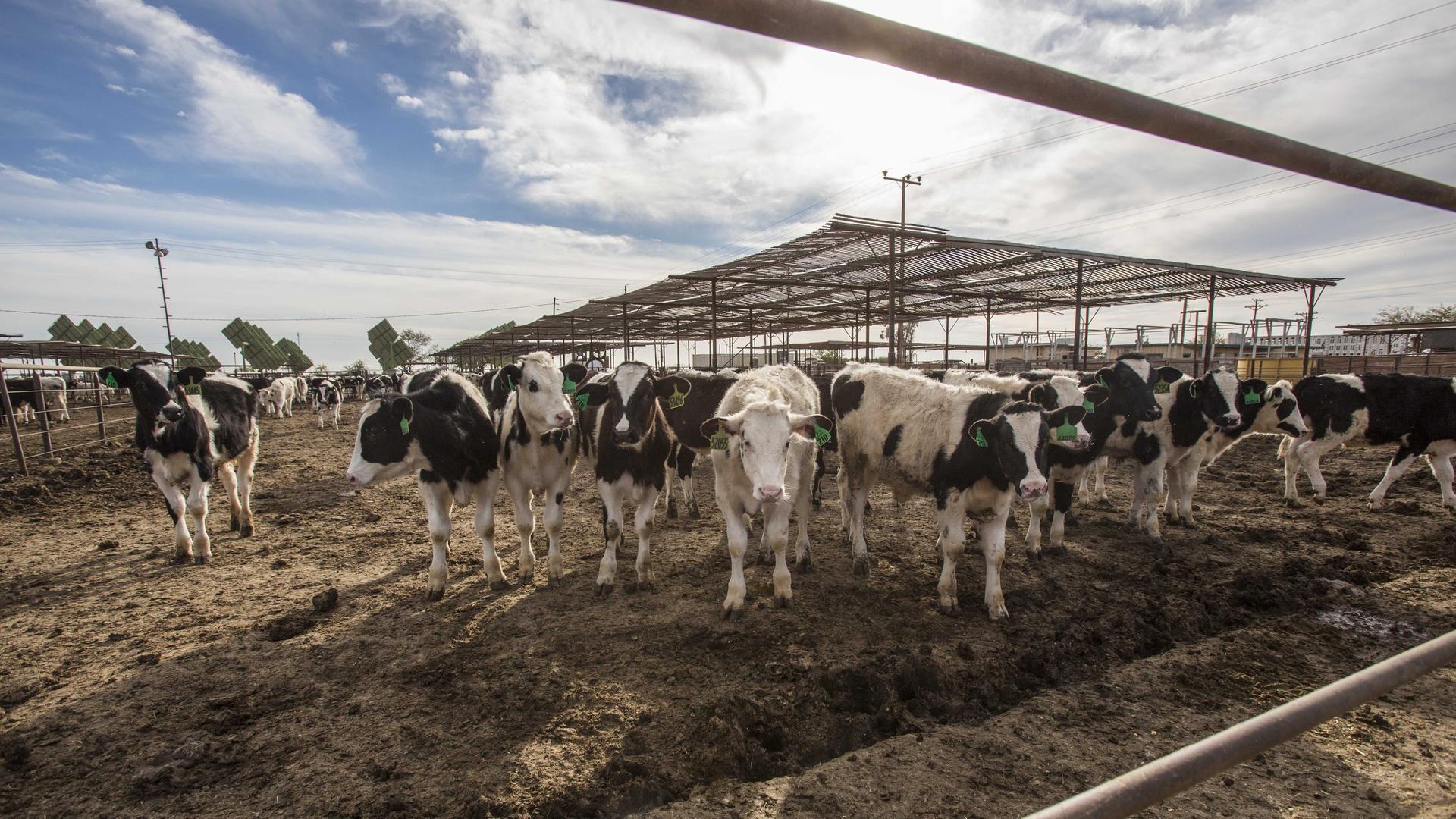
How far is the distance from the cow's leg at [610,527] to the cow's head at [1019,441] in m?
3.10

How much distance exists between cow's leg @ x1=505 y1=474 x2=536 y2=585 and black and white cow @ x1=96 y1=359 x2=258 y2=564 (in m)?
3.34

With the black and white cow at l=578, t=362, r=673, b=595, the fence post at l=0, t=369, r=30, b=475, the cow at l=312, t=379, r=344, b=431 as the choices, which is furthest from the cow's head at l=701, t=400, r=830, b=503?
the cow at l=312, t=379, r=344, b=431

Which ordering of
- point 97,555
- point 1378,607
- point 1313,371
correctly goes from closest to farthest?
point 1378,607
point 97,555
point 1313,371

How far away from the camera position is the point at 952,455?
4957mm

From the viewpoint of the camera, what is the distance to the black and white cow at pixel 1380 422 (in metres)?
8.17

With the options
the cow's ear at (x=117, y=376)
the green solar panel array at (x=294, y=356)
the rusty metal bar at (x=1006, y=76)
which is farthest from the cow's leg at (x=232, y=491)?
the green solar panel array at (x=294, y=356)

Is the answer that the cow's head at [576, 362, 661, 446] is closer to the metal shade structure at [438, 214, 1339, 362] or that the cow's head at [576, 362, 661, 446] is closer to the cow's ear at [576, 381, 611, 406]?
the cow's ear at [576, 381, 611, 406]

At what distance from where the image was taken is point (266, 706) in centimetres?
356

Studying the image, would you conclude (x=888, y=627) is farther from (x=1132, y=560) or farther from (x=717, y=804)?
(x=1132, y=560)

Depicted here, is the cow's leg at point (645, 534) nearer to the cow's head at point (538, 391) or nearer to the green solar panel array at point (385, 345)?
the cow's head at point (538, 391)

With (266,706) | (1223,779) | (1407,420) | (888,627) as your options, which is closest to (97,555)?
(266,706)

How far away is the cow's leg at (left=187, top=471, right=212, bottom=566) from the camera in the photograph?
20.0ft

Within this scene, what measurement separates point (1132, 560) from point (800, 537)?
3514 millimetres

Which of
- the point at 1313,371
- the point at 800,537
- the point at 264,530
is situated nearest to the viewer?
the point at 800,537
